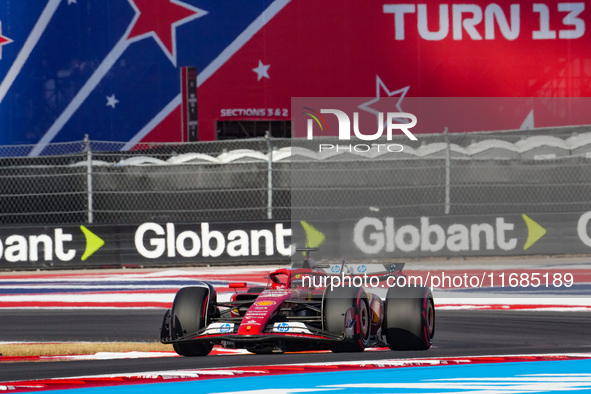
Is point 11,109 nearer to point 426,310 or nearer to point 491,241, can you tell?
point 491,241

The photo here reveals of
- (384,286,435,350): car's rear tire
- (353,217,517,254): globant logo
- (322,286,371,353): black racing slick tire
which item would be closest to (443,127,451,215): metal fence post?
(353,217,517,254): globant logo

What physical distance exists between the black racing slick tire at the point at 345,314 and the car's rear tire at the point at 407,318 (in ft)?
0.67

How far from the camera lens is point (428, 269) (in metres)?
13.2

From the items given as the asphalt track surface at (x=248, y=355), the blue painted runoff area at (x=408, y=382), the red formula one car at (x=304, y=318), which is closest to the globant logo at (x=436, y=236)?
the asphalt track surface at (x=248, y=355)

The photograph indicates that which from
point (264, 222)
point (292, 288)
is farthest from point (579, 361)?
point (264, 222)

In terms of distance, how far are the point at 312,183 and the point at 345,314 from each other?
770 cm

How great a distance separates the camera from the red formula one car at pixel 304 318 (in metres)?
7.19

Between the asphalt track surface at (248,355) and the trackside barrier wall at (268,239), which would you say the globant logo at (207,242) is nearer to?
the trackside barrier wall at (268,239)

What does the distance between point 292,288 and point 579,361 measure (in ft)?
7.33

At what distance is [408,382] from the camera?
650 centimetres

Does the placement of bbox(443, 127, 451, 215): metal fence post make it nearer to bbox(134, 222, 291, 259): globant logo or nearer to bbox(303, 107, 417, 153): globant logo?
bbox(134, 222, 291, 259): globant logo

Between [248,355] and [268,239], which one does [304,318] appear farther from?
[268,239]

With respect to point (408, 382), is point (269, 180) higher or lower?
higher

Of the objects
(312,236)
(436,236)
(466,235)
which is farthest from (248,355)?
(312,236)
